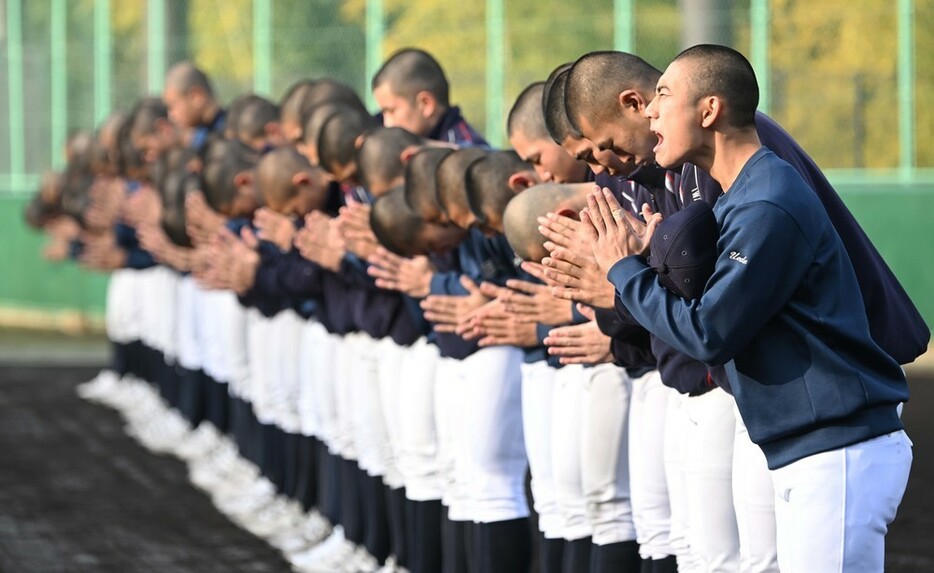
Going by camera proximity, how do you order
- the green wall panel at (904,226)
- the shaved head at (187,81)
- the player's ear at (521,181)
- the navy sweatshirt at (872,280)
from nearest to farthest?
1. the navy sweatshirt at (872,280)
2. the player's ear at (521,181)
3. the shaved head at (187,81)
4. the green wall panel at (904,226)

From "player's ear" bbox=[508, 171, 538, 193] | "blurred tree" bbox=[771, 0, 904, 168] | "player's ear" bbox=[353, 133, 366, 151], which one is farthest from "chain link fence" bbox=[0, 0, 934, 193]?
"player's ear" bbox=[508, 171, 538, 193]

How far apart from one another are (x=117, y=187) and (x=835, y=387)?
36.4ft

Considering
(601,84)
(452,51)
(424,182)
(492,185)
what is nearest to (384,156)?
(424,182)

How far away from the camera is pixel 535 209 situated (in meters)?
5.90

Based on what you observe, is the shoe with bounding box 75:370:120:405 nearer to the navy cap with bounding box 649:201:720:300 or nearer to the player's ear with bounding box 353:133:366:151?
the player's ear with bounding box 353:133:366:151

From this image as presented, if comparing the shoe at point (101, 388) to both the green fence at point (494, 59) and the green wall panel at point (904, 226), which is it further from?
the green wall panel at point (904, 226)

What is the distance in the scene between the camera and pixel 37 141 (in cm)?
2616

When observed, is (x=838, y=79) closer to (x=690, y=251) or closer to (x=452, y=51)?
(x=452, y=51)

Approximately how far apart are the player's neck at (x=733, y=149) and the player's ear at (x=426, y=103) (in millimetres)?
3611

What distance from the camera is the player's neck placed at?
4762 millimetres

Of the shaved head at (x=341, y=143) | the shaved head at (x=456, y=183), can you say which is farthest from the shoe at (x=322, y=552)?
the shaved head at (x=456, y=183)

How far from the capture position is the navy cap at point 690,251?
15.2 feet

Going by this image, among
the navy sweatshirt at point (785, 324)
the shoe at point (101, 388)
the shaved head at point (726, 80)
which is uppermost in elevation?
the shaved head at point (726, 80)

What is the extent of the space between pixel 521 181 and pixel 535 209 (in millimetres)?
653
